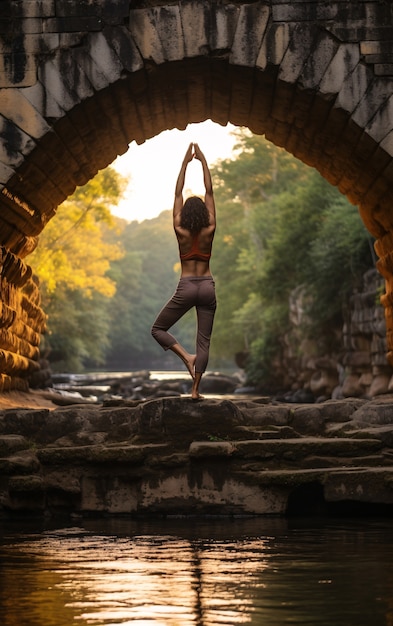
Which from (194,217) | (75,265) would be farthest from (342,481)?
(75,265)

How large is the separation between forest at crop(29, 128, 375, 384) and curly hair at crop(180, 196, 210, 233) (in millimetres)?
18666

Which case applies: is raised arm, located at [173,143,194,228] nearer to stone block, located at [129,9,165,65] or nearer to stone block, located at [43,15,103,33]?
stone block, located at [129,9,165,65]

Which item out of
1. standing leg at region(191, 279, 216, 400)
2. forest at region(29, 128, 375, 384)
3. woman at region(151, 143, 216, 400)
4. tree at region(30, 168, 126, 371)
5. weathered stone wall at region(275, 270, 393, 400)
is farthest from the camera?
tree at region(30, 168, 126, 371)

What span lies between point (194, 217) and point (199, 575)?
5.10 m

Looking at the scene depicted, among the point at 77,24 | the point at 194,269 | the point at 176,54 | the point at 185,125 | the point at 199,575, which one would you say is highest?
the point at 77,24

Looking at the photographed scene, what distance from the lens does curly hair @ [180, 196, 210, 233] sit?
420 inches

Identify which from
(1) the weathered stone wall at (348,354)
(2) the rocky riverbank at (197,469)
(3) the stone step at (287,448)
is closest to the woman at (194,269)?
(2) the rocky riverbank at (197,469)

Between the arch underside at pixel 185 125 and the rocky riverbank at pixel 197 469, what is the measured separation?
3.69m

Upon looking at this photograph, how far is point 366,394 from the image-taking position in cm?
2716

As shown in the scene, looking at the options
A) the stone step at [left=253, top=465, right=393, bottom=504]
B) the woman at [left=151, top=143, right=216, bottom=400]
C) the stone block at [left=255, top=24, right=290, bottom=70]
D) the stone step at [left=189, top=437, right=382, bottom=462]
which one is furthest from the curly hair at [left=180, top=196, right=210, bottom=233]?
the stone step at [left=253, top=465, right=393, bottom=504]

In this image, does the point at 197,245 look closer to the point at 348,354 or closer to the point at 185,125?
the point at 185,125

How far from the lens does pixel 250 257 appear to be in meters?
49.8

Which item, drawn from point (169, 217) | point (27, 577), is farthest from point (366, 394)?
point (169, 217)

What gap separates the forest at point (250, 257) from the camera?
3200 cm
